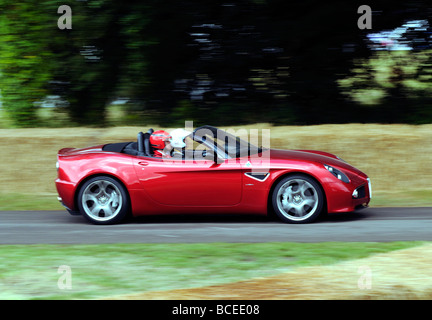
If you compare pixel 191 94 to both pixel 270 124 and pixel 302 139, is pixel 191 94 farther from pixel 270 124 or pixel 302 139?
pixel 302 139

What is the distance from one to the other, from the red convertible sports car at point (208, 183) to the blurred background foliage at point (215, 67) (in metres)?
5.03

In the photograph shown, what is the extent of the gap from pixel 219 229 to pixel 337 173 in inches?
63.2

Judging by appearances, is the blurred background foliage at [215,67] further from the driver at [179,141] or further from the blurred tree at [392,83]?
the driver at [179,141]

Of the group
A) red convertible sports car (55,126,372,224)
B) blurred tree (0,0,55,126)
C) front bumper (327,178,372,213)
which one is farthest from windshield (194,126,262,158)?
blurred tree (0,0,55,126)

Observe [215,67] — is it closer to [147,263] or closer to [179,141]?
[179,141]

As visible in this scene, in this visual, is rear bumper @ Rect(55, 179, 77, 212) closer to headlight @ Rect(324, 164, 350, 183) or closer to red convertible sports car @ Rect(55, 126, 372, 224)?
red convertible sports car @ Rect(55, 126, 372, 224)

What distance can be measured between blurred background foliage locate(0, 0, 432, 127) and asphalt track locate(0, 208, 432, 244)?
16.0 ft

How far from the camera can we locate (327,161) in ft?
25.5

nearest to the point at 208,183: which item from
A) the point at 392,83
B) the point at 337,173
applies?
the point at 337,173

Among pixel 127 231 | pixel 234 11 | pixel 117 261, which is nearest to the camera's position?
pixel 117 261

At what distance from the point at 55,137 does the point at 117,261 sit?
19.9 feet

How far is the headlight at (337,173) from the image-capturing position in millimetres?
7496

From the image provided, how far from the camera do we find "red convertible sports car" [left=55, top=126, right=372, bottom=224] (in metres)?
7.49
